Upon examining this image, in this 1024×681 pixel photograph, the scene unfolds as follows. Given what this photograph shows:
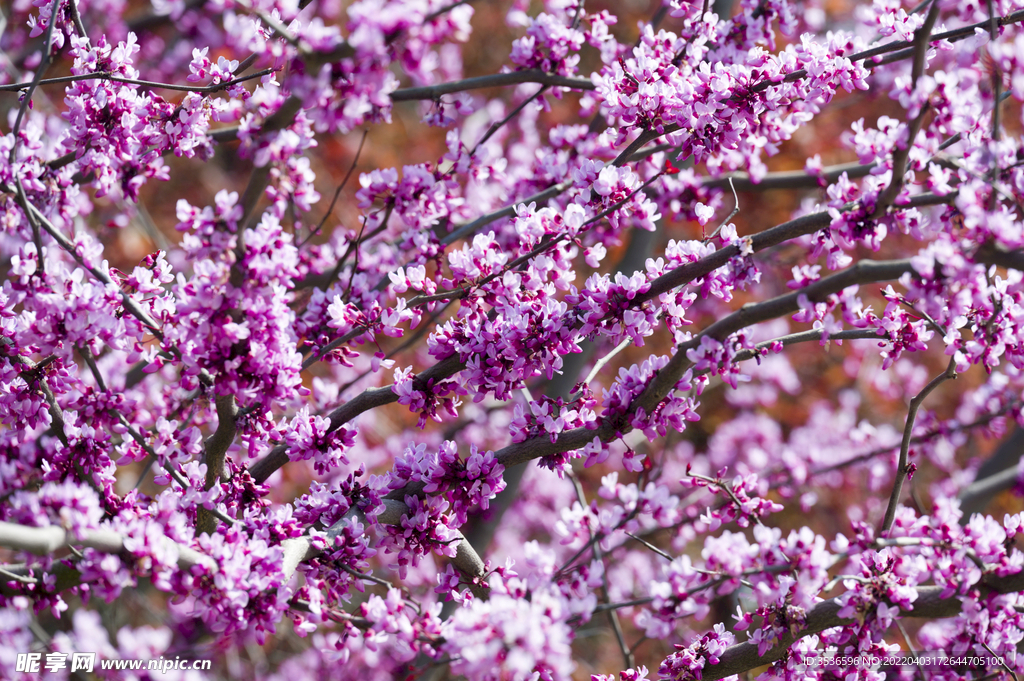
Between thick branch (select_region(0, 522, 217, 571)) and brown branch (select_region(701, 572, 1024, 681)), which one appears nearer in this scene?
thick branch (select_region(0, 522, 217, 571))

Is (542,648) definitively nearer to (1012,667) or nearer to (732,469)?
(1012,667)

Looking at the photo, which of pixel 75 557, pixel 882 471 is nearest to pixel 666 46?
pixel 75 557

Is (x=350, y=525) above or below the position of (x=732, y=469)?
below

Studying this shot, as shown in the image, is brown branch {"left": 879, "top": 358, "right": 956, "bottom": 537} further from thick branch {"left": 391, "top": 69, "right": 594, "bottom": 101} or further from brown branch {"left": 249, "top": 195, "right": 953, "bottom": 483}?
thick branch {"left": 391, "top": 69, "right": 594, "bottom": 101}

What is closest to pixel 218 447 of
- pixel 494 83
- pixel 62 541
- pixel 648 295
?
pixel 62 541

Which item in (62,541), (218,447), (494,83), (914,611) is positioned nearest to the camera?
(62,541)

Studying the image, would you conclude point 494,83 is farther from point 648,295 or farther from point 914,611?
point 914,611

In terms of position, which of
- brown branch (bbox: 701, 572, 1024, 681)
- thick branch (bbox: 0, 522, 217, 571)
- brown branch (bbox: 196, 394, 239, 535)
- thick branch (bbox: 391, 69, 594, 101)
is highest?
thick branch (bbox: 391, 69, 594, 101)

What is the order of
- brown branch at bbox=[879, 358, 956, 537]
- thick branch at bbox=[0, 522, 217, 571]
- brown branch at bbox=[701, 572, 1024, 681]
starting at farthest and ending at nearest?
brown branch at bbox=[879, 358, 956, 537], brown branch at bbox=[701, 572, 1024, 681], thick branch at bbox=[0, 522, 217, 571]

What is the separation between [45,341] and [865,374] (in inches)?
304

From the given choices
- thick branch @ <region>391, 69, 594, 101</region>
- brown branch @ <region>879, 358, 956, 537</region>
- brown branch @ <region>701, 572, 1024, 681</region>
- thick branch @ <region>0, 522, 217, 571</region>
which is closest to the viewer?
thick branch @ <region>0, 522, 217, 571</region>

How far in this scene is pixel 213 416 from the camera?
3100mm

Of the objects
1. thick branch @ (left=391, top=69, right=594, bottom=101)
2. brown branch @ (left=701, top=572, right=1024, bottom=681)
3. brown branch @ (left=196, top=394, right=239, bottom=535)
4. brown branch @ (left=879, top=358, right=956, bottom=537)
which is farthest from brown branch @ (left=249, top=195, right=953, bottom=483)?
thick branch @ (left=391, top=69, right=594, bottom=101)

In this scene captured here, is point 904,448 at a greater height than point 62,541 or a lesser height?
greater
